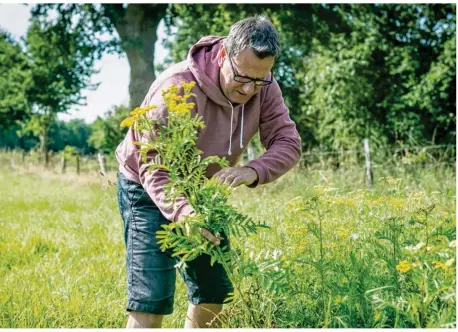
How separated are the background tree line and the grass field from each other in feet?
30.4

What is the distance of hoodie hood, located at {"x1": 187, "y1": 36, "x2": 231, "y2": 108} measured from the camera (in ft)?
8.45

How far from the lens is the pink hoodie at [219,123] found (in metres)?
2.57

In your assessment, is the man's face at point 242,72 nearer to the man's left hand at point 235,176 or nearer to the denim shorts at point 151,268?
the man's left hand at point 235,176

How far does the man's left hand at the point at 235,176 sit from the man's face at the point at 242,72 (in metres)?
0.36

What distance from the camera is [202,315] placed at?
112 inches

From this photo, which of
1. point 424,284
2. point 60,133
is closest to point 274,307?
point 424,284

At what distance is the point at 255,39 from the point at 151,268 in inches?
44.5

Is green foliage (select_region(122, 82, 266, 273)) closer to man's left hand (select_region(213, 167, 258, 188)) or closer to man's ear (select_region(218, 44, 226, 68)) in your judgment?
man's left hand (select_region(213, 167, 258, 188))

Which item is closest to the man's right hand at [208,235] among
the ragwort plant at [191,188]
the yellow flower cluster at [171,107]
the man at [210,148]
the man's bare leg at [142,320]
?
the ragwort plant at [191,188]

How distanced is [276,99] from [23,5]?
39.9ft

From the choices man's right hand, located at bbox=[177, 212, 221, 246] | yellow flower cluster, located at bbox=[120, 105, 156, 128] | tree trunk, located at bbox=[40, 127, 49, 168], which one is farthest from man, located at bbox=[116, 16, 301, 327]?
tree trunk, located at bbox=[40, 127, 49, 168]

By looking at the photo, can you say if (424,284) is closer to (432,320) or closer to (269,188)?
(432,320)

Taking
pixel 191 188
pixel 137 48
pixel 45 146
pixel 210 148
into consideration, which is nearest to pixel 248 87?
pixel 210 148

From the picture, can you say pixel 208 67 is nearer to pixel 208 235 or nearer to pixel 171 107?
pixel 171 107
